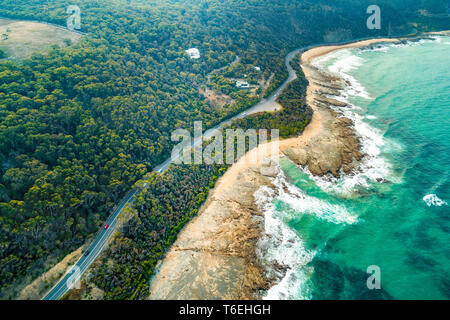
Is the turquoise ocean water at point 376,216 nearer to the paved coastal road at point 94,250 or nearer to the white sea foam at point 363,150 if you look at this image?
the white sea foam at point 363,150

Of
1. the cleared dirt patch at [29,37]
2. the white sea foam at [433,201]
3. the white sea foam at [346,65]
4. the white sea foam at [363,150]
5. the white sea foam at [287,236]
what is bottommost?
the white sea foam at [287,236]

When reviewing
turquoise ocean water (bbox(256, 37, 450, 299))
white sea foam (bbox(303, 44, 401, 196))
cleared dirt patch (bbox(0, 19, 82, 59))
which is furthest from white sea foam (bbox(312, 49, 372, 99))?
cleared dirt patch (bbox(0, 19, 82, 59))

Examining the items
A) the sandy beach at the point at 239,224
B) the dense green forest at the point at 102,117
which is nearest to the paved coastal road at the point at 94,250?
the dense green forest at the point at 102,117

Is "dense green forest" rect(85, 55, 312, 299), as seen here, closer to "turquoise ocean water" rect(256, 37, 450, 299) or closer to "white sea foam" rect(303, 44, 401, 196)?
"turquoise ocean water" rect(256, 37, 450, 299)

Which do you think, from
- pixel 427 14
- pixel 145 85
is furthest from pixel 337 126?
pixel 427 14

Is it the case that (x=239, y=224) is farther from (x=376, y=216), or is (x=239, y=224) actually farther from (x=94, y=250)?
(x=376, y=216)

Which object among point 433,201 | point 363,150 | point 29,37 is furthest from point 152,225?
point 29,37
